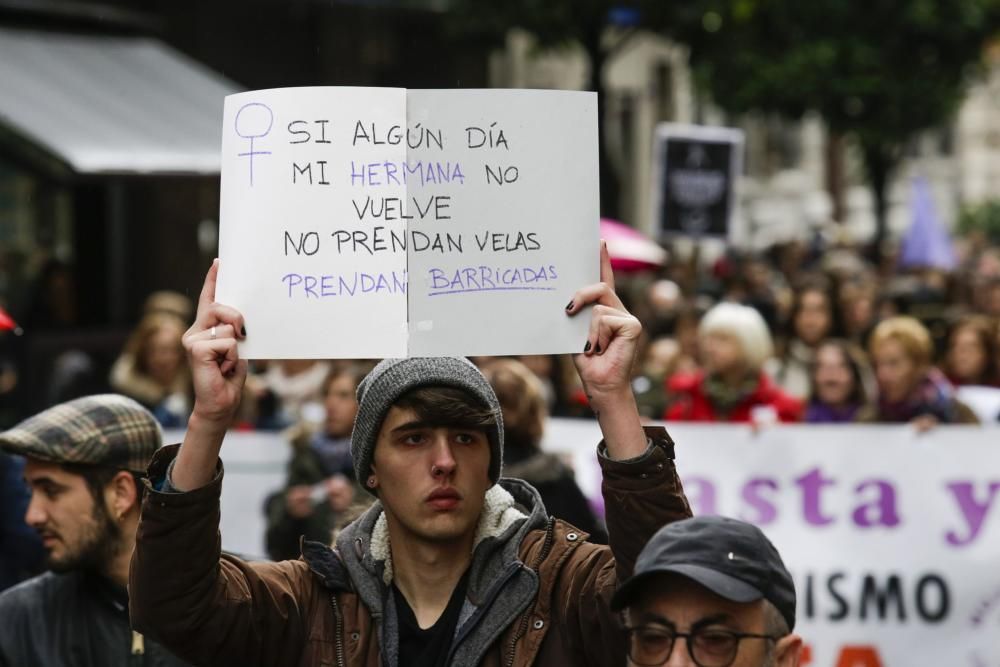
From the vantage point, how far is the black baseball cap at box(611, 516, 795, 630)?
281 cm

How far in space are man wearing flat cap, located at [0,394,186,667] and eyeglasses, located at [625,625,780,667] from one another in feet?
4.98

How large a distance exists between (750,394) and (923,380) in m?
0.75

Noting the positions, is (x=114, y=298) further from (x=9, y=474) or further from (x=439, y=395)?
(x=439, y=395)

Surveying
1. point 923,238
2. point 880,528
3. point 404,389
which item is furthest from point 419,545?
point 923,238

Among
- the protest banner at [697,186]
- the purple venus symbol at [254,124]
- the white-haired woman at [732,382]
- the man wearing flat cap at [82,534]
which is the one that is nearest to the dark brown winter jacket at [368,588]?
the purple venus symbol at [254,124]

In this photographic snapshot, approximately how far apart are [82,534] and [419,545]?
43.9 inches

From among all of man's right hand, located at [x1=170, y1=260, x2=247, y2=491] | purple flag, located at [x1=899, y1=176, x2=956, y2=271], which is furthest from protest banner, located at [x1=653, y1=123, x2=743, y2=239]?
man's right hand, located at [x1=170, y1=260, x2=247, y2=491]

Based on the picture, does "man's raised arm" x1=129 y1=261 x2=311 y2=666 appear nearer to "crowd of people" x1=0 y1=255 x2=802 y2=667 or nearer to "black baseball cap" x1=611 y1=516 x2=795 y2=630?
"crowd of people" x1=0 y1=255 x2=802 y2=667

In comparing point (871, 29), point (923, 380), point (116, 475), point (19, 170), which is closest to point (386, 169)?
point (116, 475)

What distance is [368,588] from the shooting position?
134 inches

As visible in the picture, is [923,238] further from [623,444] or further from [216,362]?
[216,362]

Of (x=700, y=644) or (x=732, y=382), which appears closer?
(x=700, y=644)

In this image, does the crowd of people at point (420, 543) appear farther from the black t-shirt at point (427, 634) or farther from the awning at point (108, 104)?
the awning at point (108, 104)

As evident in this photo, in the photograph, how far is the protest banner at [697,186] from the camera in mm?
15523
